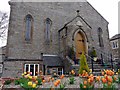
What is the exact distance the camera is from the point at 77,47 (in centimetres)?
2036

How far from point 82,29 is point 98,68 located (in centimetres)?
606

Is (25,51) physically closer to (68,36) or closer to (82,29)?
(68,36)

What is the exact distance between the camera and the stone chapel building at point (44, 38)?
18.1m

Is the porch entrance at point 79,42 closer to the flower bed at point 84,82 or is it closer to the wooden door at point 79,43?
the wooden door at point 79,43

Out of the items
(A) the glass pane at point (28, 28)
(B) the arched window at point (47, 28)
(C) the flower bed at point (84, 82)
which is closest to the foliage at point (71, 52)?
(B) the arched window at point (47, 28)

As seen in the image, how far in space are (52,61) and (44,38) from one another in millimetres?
3741

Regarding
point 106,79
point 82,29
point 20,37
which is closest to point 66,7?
point 82,29

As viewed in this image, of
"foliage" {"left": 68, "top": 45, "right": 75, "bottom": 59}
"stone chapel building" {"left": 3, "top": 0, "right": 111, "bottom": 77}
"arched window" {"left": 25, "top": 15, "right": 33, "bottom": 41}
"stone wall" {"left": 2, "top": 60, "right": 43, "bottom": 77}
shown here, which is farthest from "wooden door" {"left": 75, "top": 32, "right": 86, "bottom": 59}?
"stone wall" {"left": 2, "top": 60, "right": 43, "bottom": 77}

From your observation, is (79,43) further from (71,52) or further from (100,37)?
(100,37)

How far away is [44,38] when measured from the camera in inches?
805

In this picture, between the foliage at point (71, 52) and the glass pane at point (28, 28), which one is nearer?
the foliage at point (71, 52)

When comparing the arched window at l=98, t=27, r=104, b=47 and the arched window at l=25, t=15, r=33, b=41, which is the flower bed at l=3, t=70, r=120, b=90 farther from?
the arched window at l=98, t=27, r=104, b=47

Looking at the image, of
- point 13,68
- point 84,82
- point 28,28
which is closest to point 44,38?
point 28,28

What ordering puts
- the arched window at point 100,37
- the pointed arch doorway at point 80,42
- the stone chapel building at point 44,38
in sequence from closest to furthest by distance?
1. the stone chapel building at point 44,38
2. the pointed arch doorway at point 80,42
3. the arched window at point 100,37
